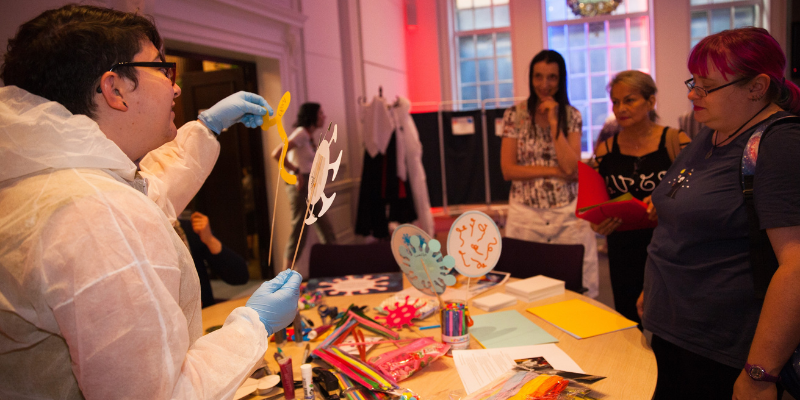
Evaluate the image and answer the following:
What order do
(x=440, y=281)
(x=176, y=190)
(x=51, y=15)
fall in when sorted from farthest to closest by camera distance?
(x=440, y=281) < (x=176, y=190) < (x=51, y=15)

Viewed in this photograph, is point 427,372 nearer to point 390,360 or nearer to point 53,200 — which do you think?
point 390,360

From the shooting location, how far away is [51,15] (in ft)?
2.70

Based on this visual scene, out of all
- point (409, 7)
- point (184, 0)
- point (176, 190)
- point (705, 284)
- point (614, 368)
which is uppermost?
point (409, 7)

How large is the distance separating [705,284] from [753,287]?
0.11 m

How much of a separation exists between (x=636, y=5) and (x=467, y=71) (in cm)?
242

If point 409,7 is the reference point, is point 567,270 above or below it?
below

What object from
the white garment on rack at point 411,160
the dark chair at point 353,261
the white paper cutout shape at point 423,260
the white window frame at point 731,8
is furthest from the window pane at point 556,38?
the white paper cutout shape at point 423,260

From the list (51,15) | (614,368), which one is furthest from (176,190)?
(614,368)

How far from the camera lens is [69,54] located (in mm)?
795

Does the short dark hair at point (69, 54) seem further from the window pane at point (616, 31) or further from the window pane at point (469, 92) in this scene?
the window pane at point (616, 31)

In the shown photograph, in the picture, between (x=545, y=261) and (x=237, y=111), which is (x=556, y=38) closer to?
(x=545, y=261)

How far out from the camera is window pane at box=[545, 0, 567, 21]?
689 centimetres

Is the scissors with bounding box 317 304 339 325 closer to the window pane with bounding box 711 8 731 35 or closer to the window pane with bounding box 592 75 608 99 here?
the window pane with bounding box 592 75 608 99

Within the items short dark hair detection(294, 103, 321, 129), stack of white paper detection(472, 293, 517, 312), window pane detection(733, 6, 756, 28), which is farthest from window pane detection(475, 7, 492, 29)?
stack of white paper detection(472, 293, 517, 312)
